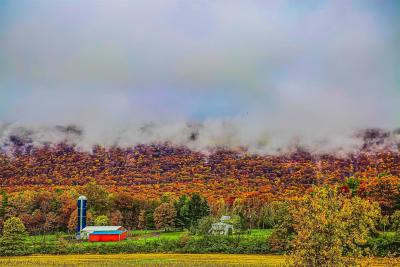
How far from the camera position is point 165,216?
94.0 m

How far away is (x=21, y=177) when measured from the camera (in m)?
169

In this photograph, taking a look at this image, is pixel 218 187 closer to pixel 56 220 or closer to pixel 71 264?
pixel 56 220

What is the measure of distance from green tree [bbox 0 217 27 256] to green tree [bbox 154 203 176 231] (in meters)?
27.5

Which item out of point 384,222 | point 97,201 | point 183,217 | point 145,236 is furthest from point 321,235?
point 97,201

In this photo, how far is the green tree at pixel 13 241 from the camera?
69.3 metres

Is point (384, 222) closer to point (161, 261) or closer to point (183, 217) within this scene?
point (161, 261)

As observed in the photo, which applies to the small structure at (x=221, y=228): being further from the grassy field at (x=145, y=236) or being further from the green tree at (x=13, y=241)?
the green tree at (x=13, y=241)

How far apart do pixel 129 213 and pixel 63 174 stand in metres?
81.1

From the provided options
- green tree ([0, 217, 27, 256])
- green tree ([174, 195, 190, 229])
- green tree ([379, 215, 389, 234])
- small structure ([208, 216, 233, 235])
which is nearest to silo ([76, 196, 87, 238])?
green tree ([174, 195, 190, 229])

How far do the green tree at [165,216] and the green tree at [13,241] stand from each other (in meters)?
27.5

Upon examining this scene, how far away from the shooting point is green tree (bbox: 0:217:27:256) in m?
69.3

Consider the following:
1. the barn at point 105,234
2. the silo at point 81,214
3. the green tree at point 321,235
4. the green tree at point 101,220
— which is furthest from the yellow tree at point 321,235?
the green tree at point 101,220

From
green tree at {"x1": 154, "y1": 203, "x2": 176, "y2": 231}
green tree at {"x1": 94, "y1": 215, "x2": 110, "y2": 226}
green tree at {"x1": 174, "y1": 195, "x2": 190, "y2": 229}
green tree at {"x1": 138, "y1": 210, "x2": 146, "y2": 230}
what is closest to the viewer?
green tree at {"x1": 94, "y1": 215, "x2": 110, "y2": 226}

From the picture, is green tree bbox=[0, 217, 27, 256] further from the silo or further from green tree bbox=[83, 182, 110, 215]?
green tree bbox=[83, 182, 110, 215]
